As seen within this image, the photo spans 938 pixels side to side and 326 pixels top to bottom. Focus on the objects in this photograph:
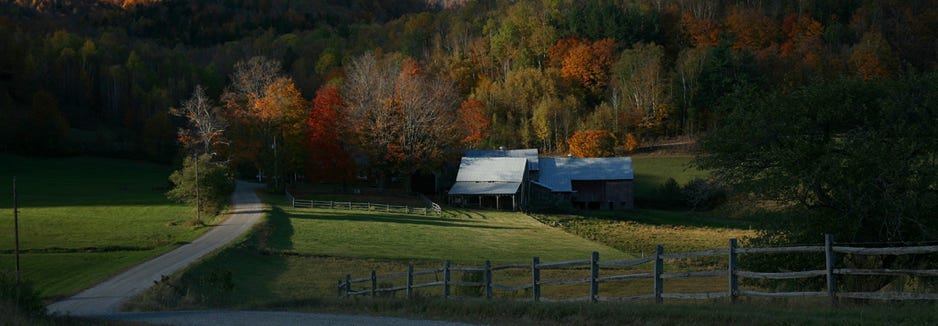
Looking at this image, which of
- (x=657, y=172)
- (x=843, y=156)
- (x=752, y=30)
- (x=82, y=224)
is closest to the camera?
(x=843, y=156)

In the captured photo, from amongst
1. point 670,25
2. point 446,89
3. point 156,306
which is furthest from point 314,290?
point 670,25

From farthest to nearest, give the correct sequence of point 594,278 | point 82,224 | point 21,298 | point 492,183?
point 492,183 < point 82,224 < point 594,278 < point 21,298

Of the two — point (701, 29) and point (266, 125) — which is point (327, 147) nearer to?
point (266, 125)

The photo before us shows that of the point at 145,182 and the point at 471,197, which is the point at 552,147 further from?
the point at 145,182

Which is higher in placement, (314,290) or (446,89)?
(446,89)

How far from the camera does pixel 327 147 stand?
68.3m

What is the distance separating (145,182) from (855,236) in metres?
72.7

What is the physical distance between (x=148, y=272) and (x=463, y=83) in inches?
3659

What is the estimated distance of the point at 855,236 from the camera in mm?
20219

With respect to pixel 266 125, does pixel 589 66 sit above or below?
above

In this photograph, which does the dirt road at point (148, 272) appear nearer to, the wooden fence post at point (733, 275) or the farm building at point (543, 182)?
the wooden fence post at point (733, 275)

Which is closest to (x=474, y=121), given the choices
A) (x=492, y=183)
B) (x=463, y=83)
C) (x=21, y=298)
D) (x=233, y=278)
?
(x=492, y=183)

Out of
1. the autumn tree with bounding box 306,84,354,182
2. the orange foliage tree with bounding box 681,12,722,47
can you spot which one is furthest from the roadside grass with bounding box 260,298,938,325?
the orange foliage tree with bounding box 681,12,722,47

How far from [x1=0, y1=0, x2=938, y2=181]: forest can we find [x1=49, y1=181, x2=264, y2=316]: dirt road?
53.0 feet
